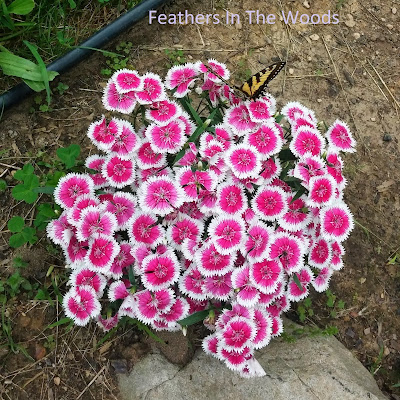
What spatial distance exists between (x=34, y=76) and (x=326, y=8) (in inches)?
79.4

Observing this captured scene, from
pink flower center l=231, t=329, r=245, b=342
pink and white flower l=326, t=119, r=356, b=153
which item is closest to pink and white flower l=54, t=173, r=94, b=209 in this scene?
pink flower center l=231, t=329, r=245, b=342

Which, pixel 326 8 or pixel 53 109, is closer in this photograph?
pixel 53 109

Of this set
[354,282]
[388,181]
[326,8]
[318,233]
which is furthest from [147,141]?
[326,8]

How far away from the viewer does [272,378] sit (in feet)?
6.53

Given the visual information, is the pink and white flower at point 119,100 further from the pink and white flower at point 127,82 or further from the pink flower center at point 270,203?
the pink flower center at point 270,203

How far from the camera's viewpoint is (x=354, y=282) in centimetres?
262

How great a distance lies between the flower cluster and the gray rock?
20 cm

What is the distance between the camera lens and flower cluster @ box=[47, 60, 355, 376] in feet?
5.94

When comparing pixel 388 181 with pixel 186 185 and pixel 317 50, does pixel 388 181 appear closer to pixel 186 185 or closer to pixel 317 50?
pixel 317 50

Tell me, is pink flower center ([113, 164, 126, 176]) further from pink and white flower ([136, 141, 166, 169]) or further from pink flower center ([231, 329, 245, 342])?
pink flower center ([231, 329, 245, 342])

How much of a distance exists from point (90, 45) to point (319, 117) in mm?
1443

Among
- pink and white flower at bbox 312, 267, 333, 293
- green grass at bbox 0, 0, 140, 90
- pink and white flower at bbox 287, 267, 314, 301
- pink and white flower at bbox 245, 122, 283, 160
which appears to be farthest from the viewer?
green grass at bbox 0, 0, 140, 90

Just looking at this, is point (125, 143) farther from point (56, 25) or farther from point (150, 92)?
point (56, 25)

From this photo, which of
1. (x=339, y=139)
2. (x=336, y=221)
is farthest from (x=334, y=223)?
(x=339, y=139)
